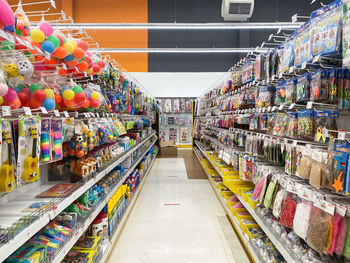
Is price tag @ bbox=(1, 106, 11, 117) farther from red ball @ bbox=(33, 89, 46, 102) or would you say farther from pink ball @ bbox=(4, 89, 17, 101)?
red ball @ bbox=(33, 89, 46, 102)

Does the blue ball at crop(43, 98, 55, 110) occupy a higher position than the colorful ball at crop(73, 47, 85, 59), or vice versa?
the colorful ball at crop(73, 47, 85, 59)

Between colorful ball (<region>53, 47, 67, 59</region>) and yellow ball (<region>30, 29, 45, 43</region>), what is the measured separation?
0.19 m

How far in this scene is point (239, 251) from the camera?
9.49 ft

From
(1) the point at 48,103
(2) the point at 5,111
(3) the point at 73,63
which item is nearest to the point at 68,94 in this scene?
(3) the point at 73,63

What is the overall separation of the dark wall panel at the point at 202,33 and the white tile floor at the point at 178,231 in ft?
22.6

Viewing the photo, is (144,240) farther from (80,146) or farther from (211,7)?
(211,7)

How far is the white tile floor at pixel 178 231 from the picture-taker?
9.20 ft

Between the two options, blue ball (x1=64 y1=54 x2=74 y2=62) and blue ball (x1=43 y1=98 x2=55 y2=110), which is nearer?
blue ball (x1=43 y1=98 x2=55 y2=110)

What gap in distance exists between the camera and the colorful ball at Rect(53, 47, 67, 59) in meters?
1.76

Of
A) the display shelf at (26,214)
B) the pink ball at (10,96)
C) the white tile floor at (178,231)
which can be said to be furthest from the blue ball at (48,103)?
the white tile floor at (178,231)

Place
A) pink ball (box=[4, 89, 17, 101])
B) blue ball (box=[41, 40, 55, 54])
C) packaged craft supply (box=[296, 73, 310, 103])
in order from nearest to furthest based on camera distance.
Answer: pink ball (box=[4, 89, 17, 101]), blue ball (box=[41, 40, 55, 54]), packaged craft supply (box=[296, 73, 310, 103])

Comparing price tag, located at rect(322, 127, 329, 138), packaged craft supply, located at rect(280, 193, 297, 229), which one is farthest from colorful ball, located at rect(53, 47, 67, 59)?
packaged craft supply, located at rect(280, 193, 297, 229)

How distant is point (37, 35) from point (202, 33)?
9.79 metres

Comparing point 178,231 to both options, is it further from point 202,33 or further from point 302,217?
point 202,33
